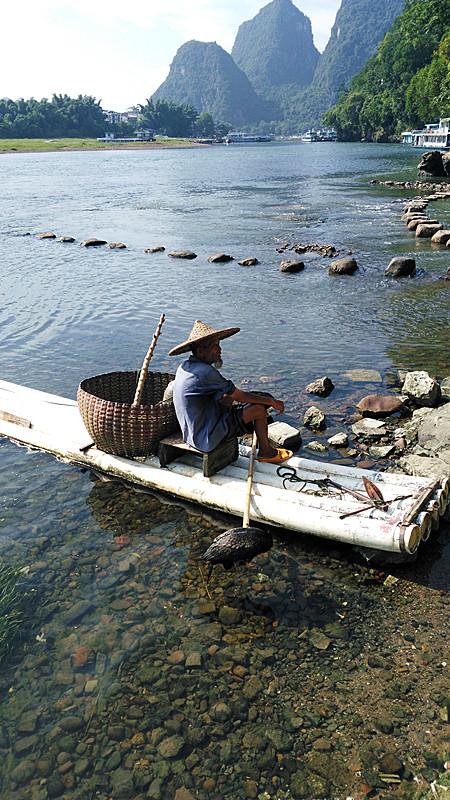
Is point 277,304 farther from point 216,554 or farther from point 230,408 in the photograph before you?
point 216,554

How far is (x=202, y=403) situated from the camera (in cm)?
708

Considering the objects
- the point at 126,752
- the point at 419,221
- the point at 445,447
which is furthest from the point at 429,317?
the point at 419,221

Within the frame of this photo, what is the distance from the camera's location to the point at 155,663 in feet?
18.3

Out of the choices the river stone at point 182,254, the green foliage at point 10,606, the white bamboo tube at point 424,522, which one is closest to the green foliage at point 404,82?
the river stone at point 182,254

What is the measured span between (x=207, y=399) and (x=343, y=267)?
14.8 metres

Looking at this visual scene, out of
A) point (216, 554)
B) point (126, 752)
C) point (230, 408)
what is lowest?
point (126, 752)

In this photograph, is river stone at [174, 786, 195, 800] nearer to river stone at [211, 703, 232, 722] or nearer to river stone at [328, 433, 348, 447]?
river stone at [211, 703, 232, 722]

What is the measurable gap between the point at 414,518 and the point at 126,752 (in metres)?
3.27

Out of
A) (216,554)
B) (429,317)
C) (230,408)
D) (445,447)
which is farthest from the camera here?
(429,317)

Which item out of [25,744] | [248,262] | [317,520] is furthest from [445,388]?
[248,262]

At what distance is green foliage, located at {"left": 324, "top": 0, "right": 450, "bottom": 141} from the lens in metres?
78.9

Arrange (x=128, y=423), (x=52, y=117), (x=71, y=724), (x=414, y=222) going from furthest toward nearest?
(x=52, y=117)
(x=414, y=222)
(x=128, y=423)
(x=71, y=724)

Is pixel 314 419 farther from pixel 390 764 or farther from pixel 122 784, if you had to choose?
pixel 122 784

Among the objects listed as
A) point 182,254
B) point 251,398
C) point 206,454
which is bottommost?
point 182,254
